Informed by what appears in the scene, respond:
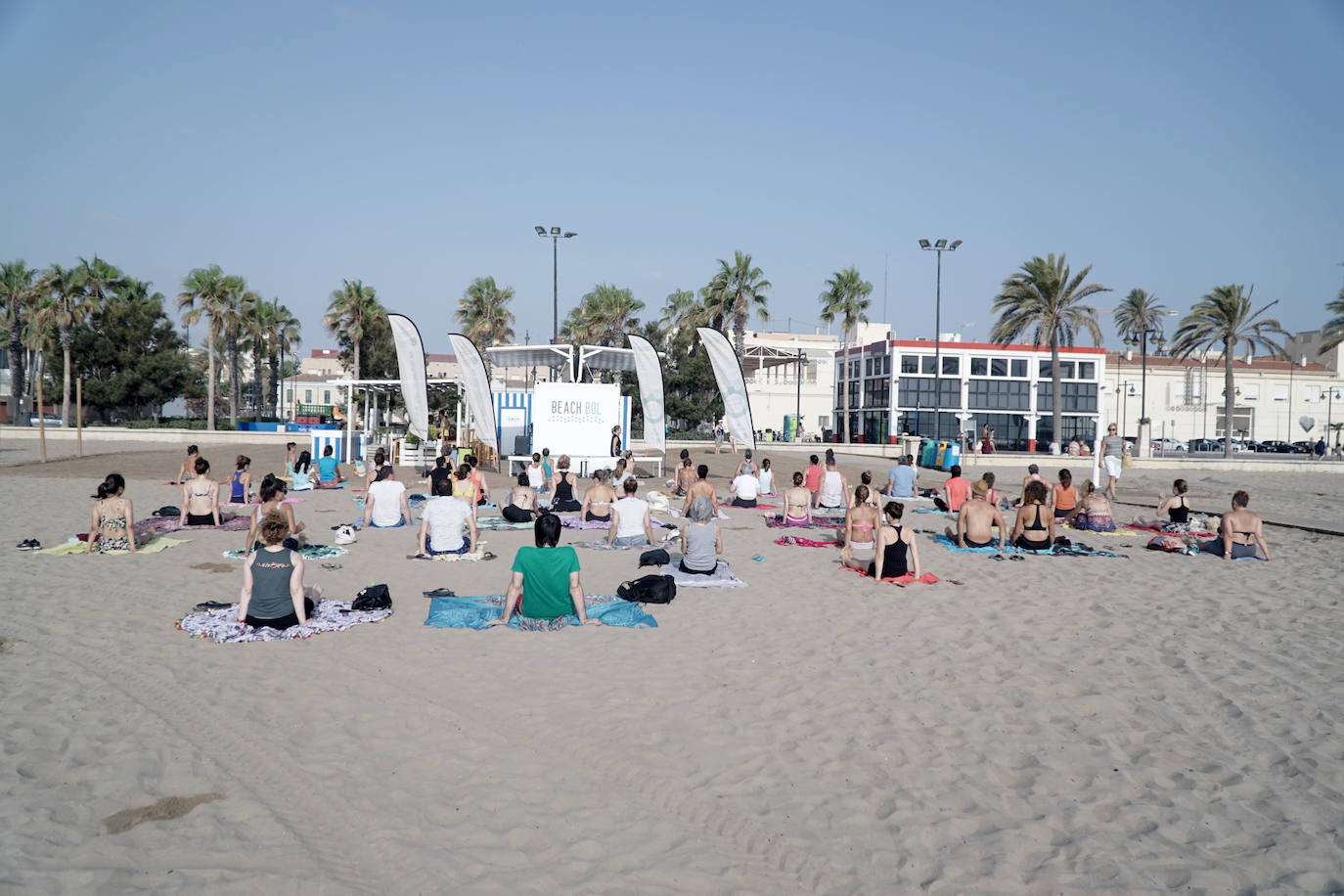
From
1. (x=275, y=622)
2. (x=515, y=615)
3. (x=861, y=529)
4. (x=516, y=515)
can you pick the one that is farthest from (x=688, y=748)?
(x=516, y=515)

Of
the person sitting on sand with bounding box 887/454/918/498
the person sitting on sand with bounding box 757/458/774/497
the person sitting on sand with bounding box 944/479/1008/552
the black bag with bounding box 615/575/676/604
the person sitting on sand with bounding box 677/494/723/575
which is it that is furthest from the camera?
the person sitting on sand with bounding box 757/458/774/497

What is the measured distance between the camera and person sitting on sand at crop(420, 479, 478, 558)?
10469 millimetres

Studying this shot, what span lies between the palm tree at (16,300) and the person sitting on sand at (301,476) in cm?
3760

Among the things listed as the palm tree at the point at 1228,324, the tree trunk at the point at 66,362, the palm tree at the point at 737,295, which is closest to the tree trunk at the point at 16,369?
the tree trunk at the point at 66,362

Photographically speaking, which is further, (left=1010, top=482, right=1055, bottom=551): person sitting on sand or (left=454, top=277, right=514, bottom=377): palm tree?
(left=454, top=277, right=514, bottom=377): palm tree

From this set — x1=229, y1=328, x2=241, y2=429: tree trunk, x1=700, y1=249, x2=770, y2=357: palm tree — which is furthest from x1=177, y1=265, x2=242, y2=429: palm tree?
x1=700, y1=249, x2=770, y2=357: palm tree

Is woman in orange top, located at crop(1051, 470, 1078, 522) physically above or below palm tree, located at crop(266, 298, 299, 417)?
below

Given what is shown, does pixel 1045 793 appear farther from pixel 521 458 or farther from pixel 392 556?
pixel 521 458

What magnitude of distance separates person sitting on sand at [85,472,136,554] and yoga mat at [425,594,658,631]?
493 cm

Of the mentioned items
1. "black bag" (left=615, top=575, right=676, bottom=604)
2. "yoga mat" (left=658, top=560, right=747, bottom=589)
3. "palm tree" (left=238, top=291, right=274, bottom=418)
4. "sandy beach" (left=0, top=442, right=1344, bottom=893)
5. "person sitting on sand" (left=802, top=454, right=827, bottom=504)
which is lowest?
"sandy beach" (left=0, top=442, right=1344, bottom=893)

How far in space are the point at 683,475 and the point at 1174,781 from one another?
43.0ft

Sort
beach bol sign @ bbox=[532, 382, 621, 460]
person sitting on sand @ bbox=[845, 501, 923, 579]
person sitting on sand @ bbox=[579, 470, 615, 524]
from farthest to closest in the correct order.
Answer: beach bol sign @ bbox=[532, 382, 621, 460]
person sitting on sand @ bbox=[579, 470, 615, 524]
person sitting on sand @ bbox=[845, 501, 923, 579]

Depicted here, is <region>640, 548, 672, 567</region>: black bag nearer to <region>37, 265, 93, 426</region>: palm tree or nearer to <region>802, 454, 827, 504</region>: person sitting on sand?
<region>802, 454, 827, 504</region>: person sitting on sand

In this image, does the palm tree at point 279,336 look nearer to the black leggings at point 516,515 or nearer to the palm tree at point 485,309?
the palm tree at point 485,309
